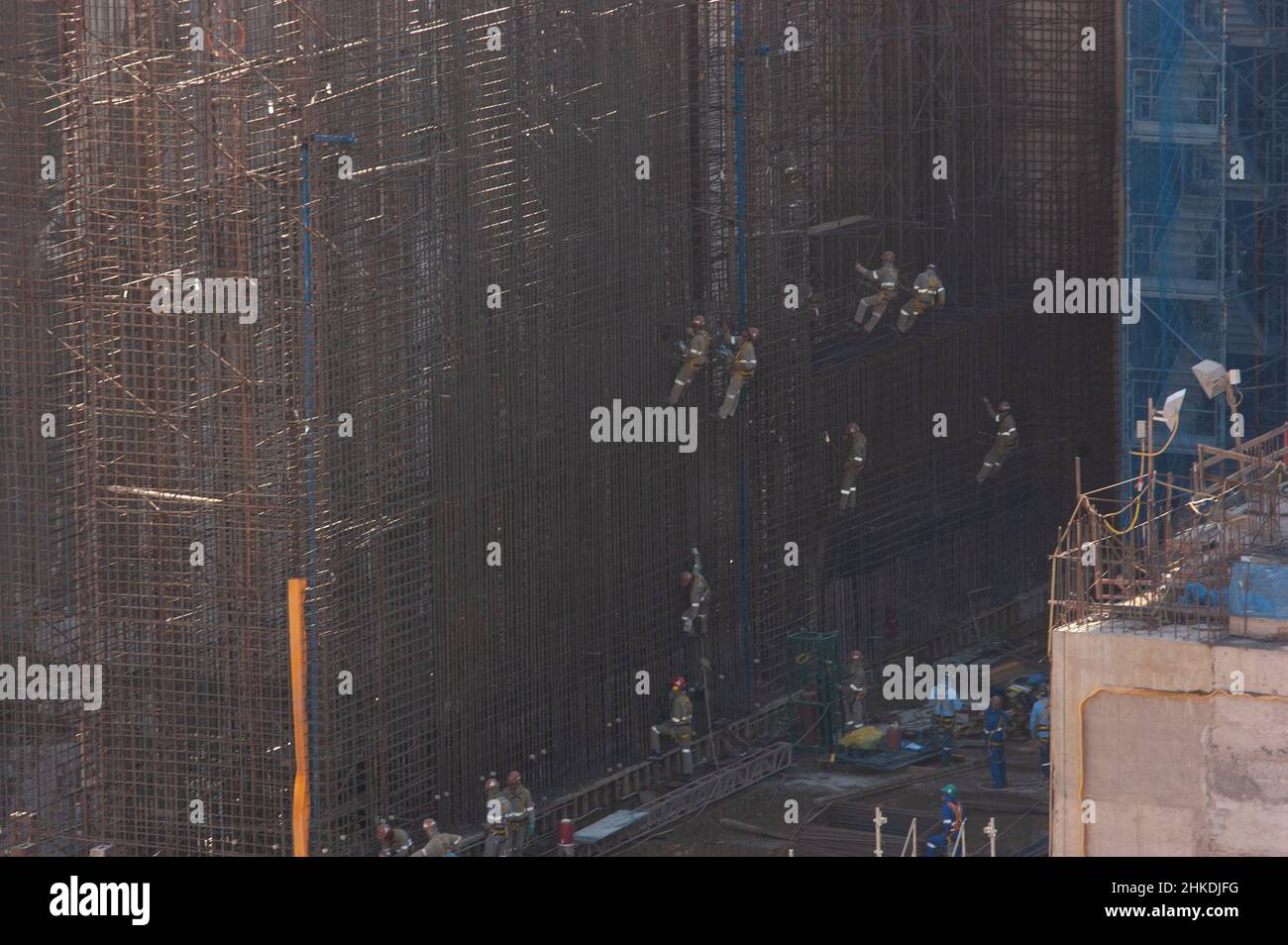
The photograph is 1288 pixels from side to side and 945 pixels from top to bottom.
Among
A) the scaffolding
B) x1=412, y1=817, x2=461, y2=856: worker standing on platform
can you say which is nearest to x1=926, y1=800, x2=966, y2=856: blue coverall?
x1=412, y1=817, x2=461, y2=856: worker standing on platform

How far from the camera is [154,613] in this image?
3431 centimetres

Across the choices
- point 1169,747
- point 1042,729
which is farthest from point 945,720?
point 1169,747

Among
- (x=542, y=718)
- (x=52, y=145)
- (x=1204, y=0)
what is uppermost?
(x=1204, y=0)

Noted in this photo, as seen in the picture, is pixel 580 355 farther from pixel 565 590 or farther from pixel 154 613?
pixel 154 613

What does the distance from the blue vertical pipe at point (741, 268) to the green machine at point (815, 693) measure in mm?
764

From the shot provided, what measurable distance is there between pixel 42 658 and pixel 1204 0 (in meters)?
21.3

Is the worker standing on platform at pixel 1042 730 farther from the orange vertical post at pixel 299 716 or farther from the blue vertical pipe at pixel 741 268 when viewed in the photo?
the orange vertical post at pixel 299 716

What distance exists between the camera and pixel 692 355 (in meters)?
41.0

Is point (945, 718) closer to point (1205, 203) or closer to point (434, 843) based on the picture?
point (1205, 203)

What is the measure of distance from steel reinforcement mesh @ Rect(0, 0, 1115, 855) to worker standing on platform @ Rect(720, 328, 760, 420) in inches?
12.9

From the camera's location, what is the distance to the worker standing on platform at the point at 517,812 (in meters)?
36.3

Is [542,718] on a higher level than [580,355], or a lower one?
lower

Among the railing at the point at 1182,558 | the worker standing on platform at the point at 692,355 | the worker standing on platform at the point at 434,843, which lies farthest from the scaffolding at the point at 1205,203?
the worker standing on platform at the point at 434,843
